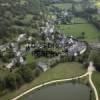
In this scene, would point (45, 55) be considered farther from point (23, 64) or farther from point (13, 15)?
point (13, 15)

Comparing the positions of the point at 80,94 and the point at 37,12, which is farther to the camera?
the point at 37,12

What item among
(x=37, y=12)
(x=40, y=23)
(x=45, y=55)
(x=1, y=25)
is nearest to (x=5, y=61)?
(x=45, y=55)

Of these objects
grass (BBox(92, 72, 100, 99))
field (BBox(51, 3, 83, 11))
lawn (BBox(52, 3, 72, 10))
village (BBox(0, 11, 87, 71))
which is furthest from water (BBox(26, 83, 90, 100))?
lawn (BBox(52, 3, 72, 10))

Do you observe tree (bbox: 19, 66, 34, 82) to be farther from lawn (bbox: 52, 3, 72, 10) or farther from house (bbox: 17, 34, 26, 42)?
lawn (bbox: 52, 3, 72, 10)

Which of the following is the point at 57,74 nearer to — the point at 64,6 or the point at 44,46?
the point at 44,46

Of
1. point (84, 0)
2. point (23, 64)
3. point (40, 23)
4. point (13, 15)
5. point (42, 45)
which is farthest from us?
point (84, 0)

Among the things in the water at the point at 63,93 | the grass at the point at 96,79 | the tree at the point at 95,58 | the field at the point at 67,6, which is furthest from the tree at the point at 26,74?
the field at the point at 67,6

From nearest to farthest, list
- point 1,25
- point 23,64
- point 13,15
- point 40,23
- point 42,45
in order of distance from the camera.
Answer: point 23,64, point 42,45, point 1,25, point 40,23, point 13,15
